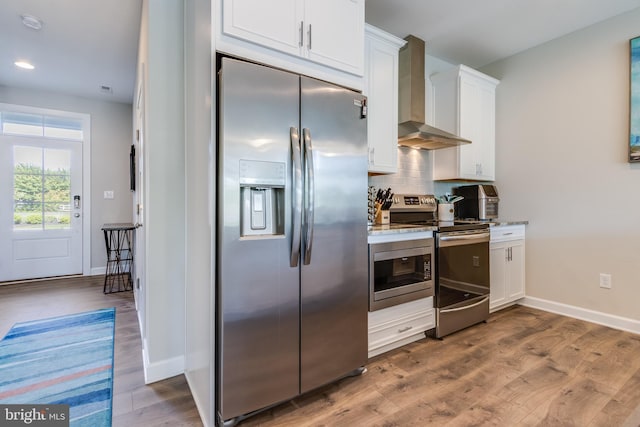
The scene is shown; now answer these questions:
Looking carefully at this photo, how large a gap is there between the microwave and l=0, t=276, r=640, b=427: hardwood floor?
130 cm

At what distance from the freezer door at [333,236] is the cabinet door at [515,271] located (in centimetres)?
216

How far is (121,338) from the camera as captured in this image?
2.50m

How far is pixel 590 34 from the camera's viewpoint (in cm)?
293

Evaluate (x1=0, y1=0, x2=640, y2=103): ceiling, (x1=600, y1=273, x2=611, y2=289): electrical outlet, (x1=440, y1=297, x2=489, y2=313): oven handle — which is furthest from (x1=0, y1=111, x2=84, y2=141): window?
(x1=600, y1=273, x2=611, y2=289): electrical outlet

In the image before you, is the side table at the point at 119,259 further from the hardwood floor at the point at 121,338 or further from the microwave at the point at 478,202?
the microwave at the point at 478,202

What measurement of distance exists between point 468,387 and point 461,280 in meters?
0.97

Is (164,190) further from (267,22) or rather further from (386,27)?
(386,27)

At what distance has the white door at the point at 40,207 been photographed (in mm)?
4184

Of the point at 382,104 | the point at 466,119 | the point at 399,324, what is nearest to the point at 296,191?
the point at 399,324

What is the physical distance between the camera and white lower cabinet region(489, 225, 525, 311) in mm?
3035

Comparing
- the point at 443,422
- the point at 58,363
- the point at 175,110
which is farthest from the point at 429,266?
the point at 58,363

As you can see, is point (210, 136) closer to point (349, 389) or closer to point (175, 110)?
point (175, 110)

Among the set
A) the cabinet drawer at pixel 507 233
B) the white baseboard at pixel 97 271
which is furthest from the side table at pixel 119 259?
the cabinet drawer at pixel 507 233

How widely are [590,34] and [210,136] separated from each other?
3.76m
